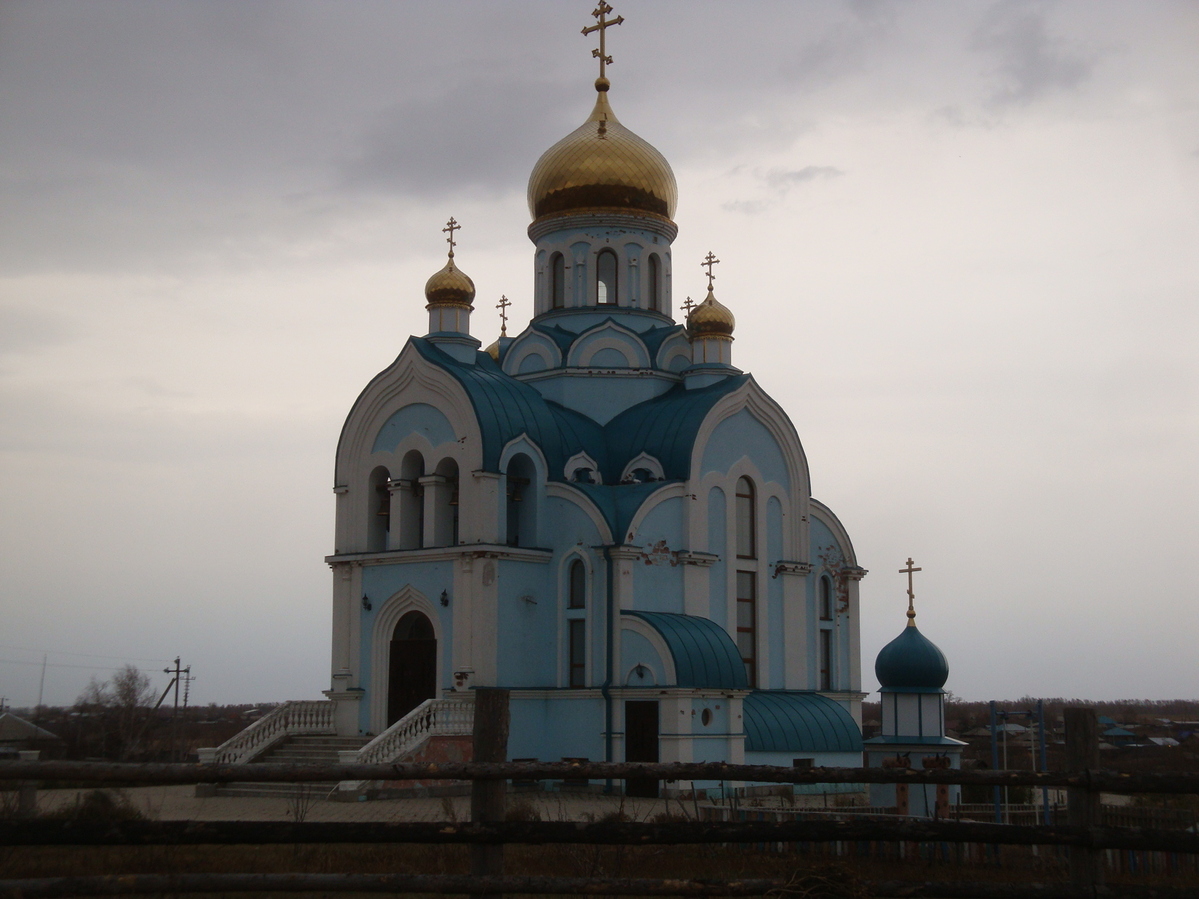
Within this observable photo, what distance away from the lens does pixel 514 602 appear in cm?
2347

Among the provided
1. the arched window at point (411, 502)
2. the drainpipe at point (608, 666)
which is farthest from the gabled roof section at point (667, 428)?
the arched window at point (411, 502)

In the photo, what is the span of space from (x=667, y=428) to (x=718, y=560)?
2.66m

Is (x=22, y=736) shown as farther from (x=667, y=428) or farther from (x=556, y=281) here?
(x=556, y=281)

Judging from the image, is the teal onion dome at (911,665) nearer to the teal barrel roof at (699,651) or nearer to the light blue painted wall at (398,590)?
the teal barrel roof at (699,651)

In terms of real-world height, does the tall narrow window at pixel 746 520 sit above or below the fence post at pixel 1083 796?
above

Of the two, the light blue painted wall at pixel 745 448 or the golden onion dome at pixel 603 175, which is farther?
the golden onion dome at pixel 603 175

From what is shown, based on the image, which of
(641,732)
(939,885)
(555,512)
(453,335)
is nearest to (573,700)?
(641,732)

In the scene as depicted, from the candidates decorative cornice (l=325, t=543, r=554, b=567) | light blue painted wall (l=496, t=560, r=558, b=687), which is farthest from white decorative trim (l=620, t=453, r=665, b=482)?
light blue painted wall (l=496, t=560, r=558, b=687)

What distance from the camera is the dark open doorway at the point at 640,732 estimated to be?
22484mm

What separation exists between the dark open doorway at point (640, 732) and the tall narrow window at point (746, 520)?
4.46m

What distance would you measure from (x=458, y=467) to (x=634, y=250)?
23.6ft

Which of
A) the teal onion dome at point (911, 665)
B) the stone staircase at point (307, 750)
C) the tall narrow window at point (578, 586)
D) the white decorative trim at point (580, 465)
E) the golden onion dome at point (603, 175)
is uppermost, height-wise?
the golden onion dome at point (603, 175)

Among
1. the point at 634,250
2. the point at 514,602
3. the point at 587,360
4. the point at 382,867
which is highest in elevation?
the point at 634,250

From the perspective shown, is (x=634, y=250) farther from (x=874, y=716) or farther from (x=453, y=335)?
(x=874, y=716)
